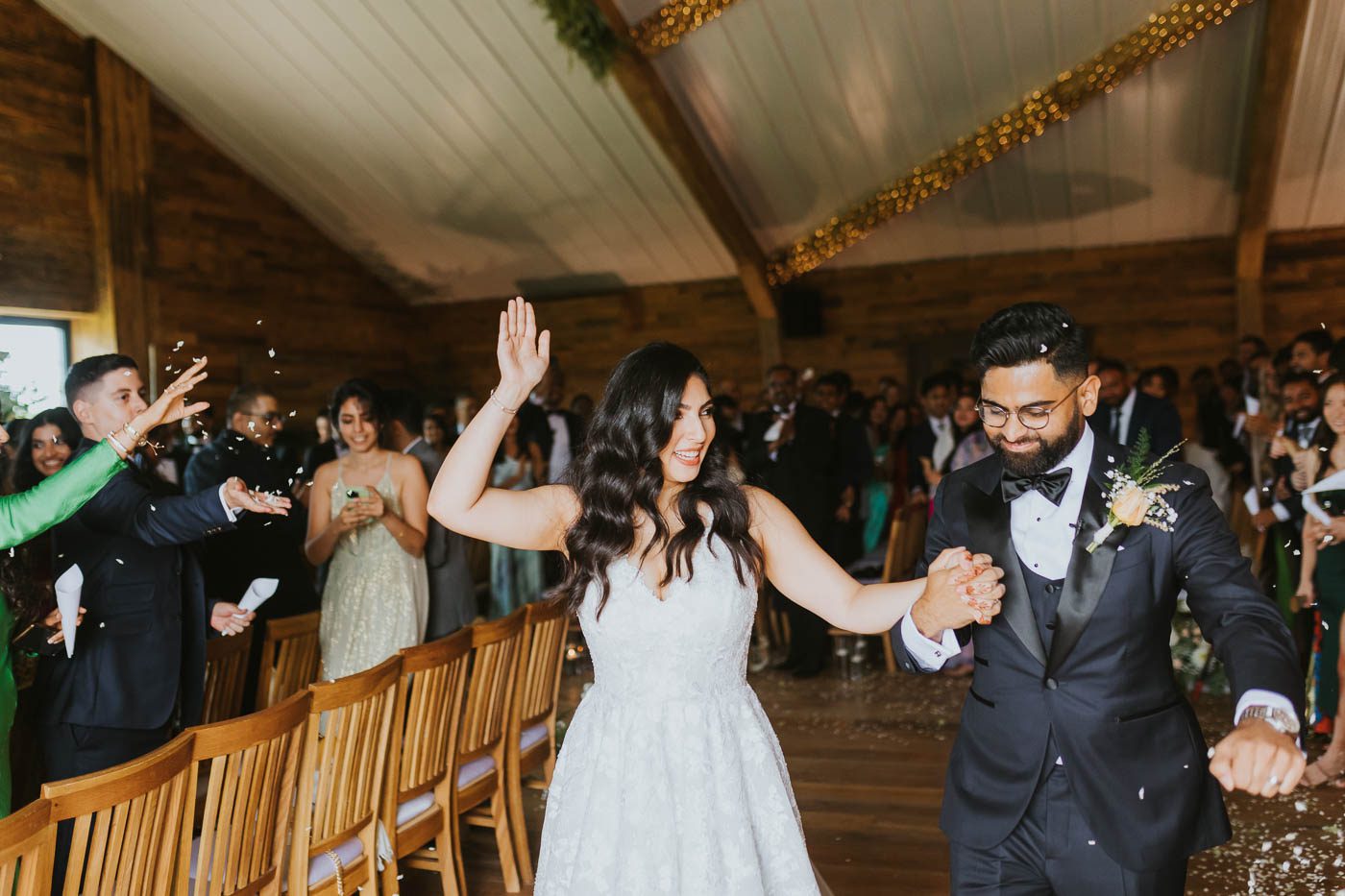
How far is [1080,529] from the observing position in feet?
6.31

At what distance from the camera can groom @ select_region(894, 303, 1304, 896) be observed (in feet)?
6.17

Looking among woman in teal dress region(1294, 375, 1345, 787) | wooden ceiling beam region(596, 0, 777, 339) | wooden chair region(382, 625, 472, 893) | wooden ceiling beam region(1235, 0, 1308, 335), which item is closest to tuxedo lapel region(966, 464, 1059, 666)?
wooden chair region(382, 625, 472, 893)

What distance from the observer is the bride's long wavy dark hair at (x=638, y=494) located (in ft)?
7.24

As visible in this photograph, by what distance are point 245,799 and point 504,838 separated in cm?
139

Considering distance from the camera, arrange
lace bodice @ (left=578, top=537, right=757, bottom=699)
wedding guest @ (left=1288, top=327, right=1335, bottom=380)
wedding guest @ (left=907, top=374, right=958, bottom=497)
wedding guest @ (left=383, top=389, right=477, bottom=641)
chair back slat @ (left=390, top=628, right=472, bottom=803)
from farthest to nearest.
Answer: wedding guest @ (left=907, top=374, right=958, bottom=497) → wedding guest @ (left=1288, top=327, right=1335, bottom=380) → wedding guest @ (left=383, top=389, right=477, bottom=641) → chair back slat @ (left=390, top=628, right=472, bottom=803) → lace bodice @ (left=578, top=537, right=757, bottom=699)

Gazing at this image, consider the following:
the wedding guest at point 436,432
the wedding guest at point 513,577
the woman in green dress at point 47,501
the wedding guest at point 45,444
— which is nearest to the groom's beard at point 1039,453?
the woman in green dress at point 47,501

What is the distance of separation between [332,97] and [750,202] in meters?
3.81

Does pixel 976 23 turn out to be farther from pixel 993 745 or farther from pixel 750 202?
pixel 993 745

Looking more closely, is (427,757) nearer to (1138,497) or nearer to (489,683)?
(489,683)

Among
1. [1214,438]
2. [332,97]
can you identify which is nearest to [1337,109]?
[1214,438]

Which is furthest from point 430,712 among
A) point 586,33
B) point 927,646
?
point 586,33

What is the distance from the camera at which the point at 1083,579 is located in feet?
6.24

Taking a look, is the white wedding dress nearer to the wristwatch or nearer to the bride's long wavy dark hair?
the bride's long wavy dark hair

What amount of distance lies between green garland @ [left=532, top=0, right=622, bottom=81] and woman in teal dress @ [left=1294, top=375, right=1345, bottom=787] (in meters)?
5.54
